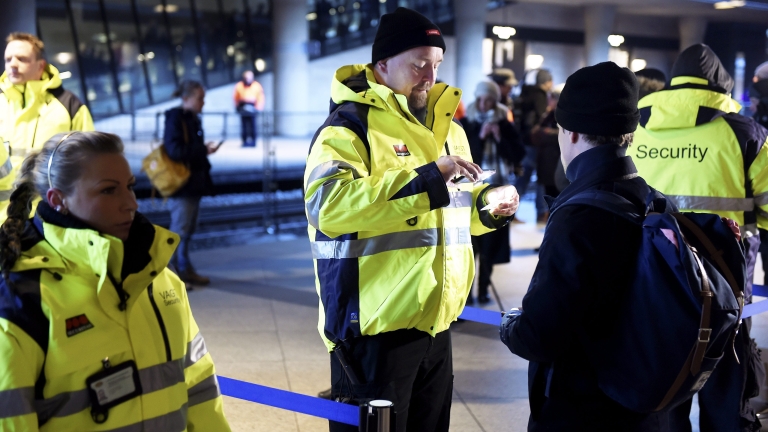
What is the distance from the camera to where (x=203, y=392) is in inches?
92.7

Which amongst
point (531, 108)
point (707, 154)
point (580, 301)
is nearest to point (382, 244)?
point (580, 301)

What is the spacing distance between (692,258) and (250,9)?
1119 inches

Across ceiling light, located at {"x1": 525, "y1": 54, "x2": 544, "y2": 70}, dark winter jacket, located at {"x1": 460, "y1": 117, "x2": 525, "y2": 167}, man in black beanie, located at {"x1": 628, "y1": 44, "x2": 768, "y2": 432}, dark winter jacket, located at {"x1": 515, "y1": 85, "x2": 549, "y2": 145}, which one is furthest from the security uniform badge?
ceiling light, located at {"x1": 525, "y1": 54, "x2": 544, "y2": 70}

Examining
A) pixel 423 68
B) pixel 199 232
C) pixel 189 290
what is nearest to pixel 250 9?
pixel 199 232

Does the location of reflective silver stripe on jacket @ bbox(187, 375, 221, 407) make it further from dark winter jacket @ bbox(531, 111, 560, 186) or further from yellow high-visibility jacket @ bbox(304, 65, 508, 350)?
dark winter jacket @ bbox(531, 111, 560, 186)

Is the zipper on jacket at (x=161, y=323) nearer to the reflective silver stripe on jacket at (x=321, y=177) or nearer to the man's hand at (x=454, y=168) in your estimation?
the reflective silver stripe on jacket at (x=321, y=177)

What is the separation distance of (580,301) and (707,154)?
242 cm

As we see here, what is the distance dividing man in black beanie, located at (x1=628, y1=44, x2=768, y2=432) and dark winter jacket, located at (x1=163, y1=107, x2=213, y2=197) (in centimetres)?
461

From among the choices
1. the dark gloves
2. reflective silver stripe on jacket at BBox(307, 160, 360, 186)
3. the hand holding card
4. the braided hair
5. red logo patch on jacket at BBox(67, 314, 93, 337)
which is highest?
the braided hair

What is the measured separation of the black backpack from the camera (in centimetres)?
222

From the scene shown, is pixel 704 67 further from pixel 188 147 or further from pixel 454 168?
pixel 188 147

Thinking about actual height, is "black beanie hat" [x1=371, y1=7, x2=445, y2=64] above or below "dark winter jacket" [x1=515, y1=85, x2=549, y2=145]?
above

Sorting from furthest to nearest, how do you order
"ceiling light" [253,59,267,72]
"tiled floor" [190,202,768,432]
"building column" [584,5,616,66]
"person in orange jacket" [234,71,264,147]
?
1. "building column" [584,5,616,66]
2. "ceiling light" [253,59,267,72]
3. "person in orange jacket" [234,71,264,147]
4. "tiled floor" [190,202,768,432]

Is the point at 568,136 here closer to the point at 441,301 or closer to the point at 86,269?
the point at 441,301
